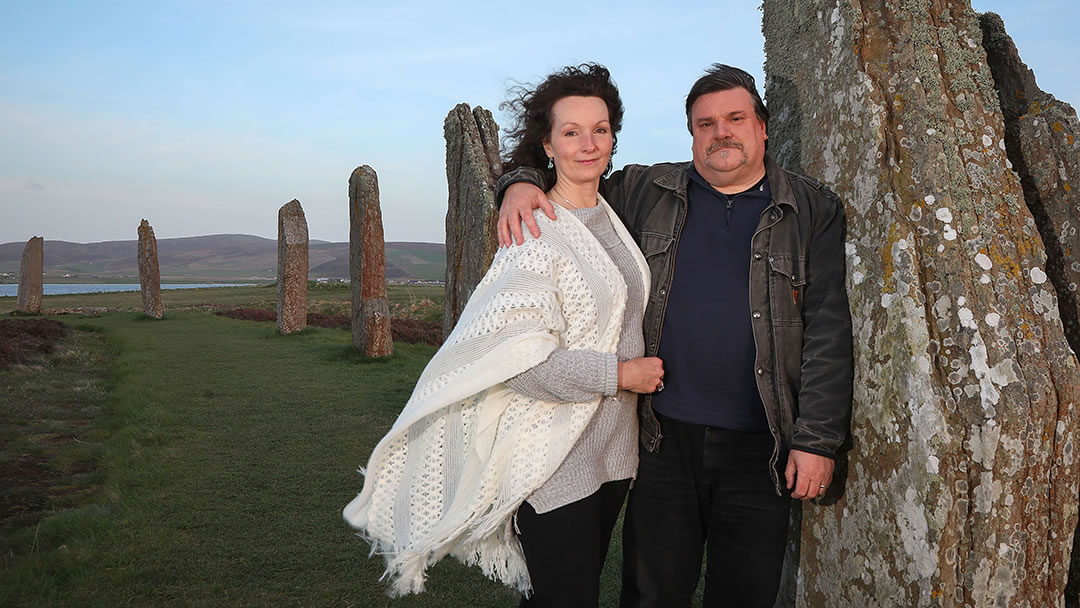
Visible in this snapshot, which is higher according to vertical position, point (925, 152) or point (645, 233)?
point (925, 152)

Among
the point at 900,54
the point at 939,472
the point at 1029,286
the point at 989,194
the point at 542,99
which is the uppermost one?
the point at 900,54

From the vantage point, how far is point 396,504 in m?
3.19

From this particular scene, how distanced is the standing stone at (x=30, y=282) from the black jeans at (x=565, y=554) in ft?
78.1

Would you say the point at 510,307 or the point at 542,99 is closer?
the point at 510,307

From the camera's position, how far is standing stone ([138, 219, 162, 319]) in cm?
2100

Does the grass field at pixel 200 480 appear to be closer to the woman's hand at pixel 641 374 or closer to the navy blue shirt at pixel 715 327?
the navy blue shirt at pixel 715 327

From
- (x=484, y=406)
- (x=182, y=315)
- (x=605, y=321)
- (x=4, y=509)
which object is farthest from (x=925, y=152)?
(x=182, y=315)

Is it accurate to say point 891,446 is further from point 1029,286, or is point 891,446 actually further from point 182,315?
point 182,315

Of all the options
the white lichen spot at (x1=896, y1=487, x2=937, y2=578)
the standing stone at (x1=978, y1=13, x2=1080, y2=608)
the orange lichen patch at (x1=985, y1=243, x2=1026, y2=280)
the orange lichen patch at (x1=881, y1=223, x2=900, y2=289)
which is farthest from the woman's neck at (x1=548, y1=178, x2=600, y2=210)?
the standing stone at (x1=978, y1=13, x2=1080, y2=608)

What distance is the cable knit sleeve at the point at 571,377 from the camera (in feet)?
9.34

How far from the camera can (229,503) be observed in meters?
6.21

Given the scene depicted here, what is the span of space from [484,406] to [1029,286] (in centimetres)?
211

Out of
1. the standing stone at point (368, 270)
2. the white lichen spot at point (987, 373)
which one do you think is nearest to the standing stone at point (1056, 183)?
the white lichen spot at point (987, 373)

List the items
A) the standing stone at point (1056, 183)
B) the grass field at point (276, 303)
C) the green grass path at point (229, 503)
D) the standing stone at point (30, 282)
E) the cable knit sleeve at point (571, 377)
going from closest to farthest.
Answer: the cable knit sleeve at point (571, 377), the standing stone at point (1056, 183), the green grass path at point (229, 503), the standing stone at point (30, 282), the grass field at point (276, 303)
